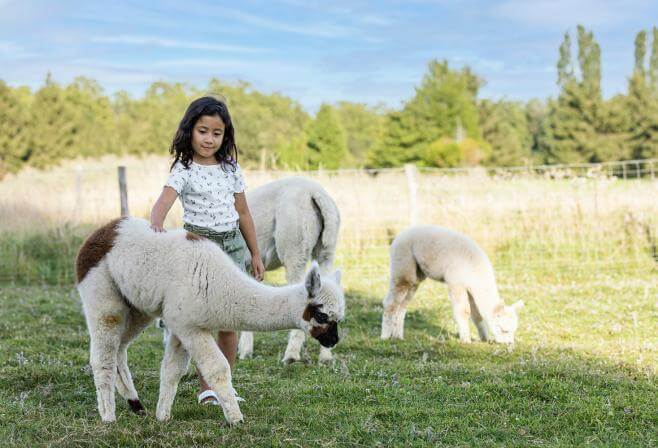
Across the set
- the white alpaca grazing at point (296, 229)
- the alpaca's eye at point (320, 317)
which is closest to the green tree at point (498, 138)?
the white alpaca grazing at point (296, 229)

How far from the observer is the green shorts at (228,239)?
5555 mm

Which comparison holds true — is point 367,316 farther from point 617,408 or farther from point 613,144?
point 613,144

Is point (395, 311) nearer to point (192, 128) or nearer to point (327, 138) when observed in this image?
point (192, 128)

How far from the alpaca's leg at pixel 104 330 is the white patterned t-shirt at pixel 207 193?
832mm

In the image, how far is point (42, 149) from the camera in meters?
52.8

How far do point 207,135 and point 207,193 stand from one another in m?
0.44

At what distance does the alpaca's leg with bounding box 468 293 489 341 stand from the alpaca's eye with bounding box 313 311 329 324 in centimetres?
505

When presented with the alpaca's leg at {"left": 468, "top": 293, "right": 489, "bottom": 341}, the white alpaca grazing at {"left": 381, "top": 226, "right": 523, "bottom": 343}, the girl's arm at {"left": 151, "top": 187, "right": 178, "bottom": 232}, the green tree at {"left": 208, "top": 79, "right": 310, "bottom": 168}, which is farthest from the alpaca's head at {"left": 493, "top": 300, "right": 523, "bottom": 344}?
the green tree at {"left": 208, "top": 79, "right": 310, "bottom": 168}

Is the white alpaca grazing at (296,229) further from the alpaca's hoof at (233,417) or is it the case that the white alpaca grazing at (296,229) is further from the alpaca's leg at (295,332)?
the alpaca's hoof at (233,417)

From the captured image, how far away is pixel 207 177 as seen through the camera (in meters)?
5.48

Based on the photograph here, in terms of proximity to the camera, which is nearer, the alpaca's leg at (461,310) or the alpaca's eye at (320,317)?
the alpaca's eye at (320,317)

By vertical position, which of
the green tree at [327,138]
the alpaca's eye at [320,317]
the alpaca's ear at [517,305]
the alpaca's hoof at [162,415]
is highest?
the green tree at [327,138]

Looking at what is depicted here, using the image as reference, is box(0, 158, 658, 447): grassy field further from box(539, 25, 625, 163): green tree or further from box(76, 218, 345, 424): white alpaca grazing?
box(539, 25, 625, 163): green tree

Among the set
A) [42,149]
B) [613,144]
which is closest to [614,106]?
[613,144]
